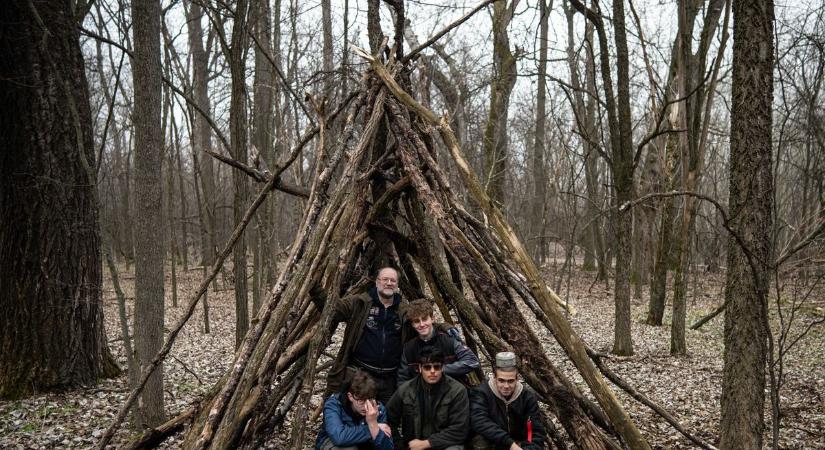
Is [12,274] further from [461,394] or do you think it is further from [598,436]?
[598,436]

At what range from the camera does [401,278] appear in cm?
659

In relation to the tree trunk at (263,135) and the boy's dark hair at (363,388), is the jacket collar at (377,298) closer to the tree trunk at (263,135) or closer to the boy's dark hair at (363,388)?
the boy's dark hair at (363,388)

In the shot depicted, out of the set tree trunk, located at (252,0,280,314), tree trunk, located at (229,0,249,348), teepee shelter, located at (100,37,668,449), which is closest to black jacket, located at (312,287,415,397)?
teepee shelter, located at (100,37,668,449)

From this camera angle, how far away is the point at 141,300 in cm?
502

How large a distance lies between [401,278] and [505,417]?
7.86 feet

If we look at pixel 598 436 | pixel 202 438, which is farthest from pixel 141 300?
pixel 598 436

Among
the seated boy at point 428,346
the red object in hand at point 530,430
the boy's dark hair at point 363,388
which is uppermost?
the seated boy at point 428,346

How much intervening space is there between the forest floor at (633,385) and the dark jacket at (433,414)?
1280 mm

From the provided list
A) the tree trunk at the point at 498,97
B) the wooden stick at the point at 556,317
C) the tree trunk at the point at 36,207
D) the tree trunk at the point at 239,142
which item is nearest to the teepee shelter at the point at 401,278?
the wooden stick at the point at 556,317

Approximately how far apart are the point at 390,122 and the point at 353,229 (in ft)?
4.37

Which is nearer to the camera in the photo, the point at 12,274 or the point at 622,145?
the point at 12,274

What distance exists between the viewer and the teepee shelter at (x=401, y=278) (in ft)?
13.9

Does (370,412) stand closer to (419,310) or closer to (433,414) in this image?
(433,414)

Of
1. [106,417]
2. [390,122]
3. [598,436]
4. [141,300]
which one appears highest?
[390,122]
